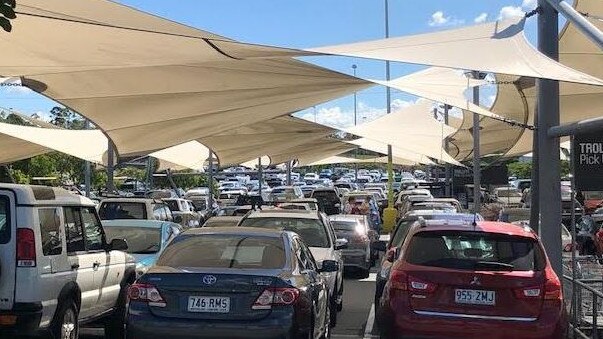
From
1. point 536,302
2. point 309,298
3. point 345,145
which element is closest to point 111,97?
point 309,298

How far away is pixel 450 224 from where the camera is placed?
8.31 metres

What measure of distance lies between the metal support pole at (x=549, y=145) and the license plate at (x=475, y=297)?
12.3 feet

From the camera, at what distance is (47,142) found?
23750mm

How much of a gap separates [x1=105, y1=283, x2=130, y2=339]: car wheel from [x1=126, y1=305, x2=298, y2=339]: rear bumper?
3.01 metres

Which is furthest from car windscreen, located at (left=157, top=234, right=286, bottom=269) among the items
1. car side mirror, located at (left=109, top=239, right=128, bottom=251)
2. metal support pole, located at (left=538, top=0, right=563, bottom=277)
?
metal support pole, located at (left=538, top=0, right=563, bottom=277)

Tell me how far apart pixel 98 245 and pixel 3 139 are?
1543 cm

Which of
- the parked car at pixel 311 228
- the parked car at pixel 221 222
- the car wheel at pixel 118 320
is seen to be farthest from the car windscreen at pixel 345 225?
the car wheel at pixel 118 320

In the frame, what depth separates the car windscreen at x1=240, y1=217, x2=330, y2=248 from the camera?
43.0 feet

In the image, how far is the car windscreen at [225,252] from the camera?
774 centimetres

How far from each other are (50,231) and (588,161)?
19.9ft

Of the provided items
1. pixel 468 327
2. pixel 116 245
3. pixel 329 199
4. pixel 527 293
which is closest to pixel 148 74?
pixel 116 245

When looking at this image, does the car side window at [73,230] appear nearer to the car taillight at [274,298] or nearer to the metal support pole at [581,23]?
the car taillight at [274,298]

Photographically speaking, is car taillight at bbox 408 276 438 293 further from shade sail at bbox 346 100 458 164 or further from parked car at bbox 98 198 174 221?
shade sail at bbox 346 100 458 164

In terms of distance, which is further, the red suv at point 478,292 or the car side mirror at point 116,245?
the car side mirror at point 116,245
